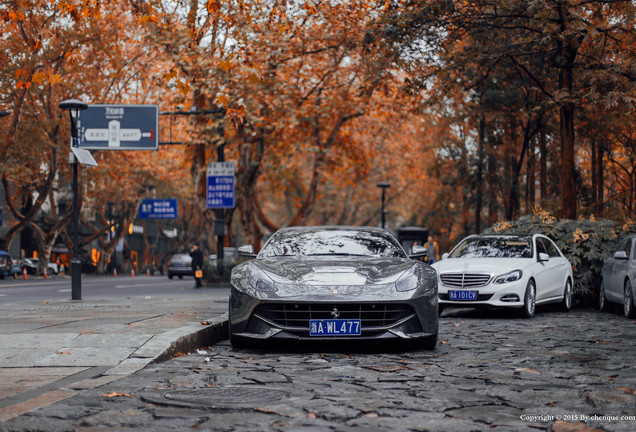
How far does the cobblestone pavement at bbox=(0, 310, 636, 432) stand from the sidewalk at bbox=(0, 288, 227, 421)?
0.17m

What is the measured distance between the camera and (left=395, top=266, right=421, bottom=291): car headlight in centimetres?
789

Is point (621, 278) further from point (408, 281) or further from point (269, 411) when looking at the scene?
point (269, 411)

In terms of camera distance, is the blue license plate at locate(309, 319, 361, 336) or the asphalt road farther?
the asphalt road

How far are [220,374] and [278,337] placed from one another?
1311 millimetres

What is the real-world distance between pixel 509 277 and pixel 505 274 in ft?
0.26

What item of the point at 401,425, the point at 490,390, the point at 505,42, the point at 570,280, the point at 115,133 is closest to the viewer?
the point at 401,425

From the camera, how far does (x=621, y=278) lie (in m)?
13.6

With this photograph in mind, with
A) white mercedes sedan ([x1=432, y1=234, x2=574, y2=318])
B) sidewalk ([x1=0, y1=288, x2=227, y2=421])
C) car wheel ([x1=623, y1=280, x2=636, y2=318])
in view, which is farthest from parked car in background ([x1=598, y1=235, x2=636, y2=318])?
sidewalk ([x1=0, y1=288, x2=227, y2=421])

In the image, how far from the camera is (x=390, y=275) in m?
8.04

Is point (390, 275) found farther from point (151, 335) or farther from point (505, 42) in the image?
point (505, 42)

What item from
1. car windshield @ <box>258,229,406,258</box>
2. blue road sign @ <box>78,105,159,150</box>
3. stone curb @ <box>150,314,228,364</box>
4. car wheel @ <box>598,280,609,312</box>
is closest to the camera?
stone curb @ <box>150,314,228,364</box>

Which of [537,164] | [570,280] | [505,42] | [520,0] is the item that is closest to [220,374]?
[570,280]

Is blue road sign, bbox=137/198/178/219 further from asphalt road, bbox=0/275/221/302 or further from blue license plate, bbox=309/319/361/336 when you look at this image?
blue license plate, bbox=309/319/361/336

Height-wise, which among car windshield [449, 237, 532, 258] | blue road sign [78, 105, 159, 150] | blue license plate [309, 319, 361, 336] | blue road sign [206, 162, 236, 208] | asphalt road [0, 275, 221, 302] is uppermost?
blue road sign [78, 105, 159, 150]
